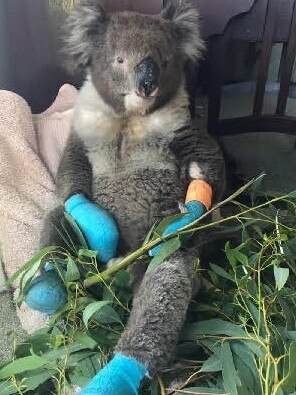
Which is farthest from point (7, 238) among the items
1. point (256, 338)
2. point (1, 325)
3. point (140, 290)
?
point (256, 338)

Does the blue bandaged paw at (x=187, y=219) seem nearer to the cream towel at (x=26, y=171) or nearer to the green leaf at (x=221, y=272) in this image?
the green leaf at (x=221, y=272)

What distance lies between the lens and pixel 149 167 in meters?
1.32

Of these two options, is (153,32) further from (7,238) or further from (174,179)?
(7,238)

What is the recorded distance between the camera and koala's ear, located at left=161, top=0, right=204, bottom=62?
1.31 meters

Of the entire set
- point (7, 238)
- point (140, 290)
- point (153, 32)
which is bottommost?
point (7, 238)

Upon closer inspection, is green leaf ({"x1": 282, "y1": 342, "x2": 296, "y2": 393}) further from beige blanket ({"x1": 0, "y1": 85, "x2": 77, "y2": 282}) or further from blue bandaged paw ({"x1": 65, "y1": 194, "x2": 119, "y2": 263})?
beige blanket ({"x1": 0, "y1": 85, "x2": 77, "y2": 282})

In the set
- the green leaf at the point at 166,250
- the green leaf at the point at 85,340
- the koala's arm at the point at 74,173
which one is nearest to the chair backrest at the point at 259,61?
the koala's arm at the point at 74,173

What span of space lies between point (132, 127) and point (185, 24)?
0.94 feet

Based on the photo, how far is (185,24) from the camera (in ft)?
4.31

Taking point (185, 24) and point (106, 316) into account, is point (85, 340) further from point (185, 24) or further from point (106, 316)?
point (185, 24)

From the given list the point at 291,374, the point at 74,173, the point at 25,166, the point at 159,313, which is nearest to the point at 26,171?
the point at 25,166

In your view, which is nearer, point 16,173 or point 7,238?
point 7,238

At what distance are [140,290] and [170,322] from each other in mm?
122

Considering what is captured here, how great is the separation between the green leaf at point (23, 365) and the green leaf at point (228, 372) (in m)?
0.32
